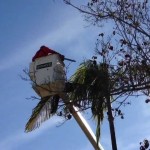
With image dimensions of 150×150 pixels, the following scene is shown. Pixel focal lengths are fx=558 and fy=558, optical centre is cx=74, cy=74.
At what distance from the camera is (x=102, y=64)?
10.6 meters

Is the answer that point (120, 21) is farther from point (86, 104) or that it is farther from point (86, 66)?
point (86, 66)

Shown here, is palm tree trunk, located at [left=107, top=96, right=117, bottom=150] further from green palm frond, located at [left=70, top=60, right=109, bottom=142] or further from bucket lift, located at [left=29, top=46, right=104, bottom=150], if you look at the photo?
bucket lift, located at [left=29, top=46, right=104, bottom=150]

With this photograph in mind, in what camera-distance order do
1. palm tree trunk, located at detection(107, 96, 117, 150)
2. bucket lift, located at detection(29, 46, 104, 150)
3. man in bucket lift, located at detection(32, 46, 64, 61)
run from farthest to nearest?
man in bucket lift, located at detection(32, 46, 64, 61) < bucket lift, located at detection(29, 46, 104, 150) < palm tree trunk, located at detection(107, 96, 117, 150)

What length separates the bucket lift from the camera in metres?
10.9

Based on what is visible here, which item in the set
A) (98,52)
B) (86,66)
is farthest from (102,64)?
(86,66)

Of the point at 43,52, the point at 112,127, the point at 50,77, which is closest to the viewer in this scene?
the point at 112,127

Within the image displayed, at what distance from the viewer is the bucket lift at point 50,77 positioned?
10923 millimetres

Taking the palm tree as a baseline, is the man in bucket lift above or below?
above

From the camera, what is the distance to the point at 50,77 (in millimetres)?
11219

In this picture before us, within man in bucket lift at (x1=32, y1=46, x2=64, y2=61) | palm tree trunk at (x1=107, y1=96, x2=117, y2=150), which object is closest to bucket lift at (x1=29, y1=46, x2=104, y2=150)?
man in bucket lift at (x1=32, y1=46, x2=64, y2=61)

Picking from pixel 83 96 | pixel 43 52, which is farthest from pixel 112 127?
pixel 43 52

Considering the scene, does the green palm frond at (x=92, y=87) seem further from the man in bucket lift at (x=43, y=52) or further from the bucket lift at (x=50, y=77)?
the man in bucket lift at (x=43, y=52)

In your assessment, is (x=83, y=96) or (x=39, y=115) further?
(x=39, y=115)

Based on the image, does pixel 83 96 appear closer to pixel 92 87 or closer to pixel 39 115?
pixel 92 87
